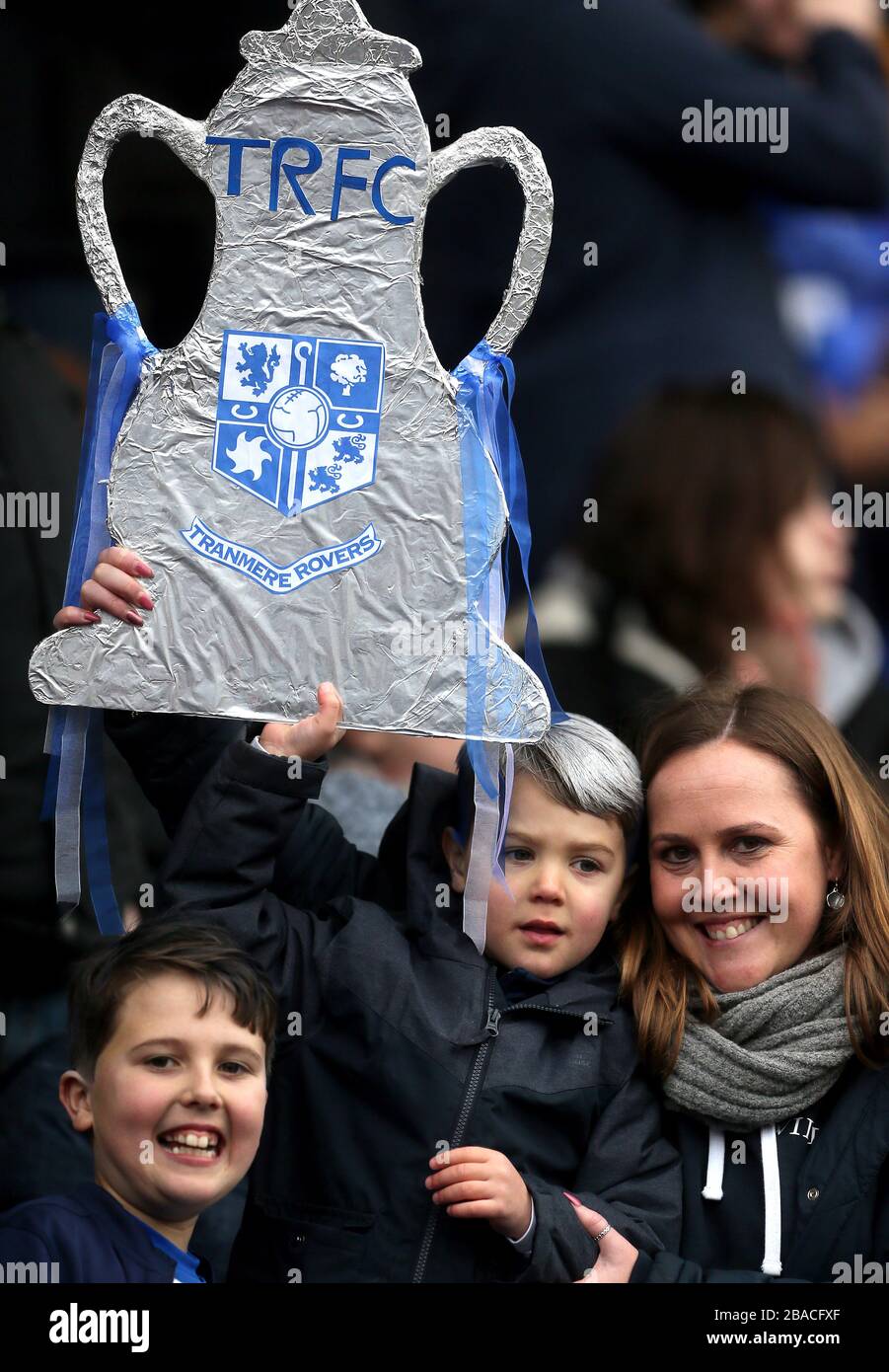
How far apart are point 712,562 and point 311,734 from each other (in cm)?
143

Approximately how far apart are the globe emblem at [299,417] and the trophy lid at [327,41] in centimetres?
45

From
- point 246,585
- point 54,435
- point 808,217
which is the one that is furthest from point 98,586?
point 808,217

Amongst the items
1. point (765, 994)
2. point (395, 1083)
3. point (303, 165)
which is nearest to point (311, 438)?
point (303, 165)

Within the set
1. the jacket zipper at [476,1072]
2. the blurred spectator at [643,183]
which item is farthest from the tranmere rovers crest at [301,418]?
the blurred spectator at [643,183]

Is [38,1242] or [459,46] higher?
[459,46]

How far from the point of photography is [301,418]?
7.47 ft

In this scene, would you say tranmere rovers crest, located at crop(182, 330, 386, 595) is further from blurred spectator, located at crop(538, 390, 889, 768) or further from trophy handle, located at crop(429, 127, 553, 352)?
blurred spectator, located at crop(538, 390, 889, 768)

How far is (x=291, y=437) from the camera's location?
2277mm

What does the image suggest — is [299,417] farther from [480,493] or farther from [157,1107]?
[157,1107]

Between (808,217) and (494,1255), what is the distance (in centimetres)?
224

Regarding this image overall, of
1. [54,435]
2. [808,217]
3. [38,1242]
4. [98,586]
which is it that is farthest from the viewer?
[808,217]

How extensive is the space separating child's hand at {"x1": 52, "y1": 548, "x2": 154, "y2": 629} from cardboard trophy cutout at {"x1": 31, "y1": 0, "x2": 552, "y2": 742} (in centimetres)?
2

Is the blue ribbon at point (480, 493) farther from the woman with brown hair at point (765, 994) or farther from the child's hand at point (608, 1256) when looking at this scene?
the child's hand at point (608, 1256)

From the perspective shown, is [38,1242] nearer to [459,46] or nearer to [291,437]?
[291,437]
